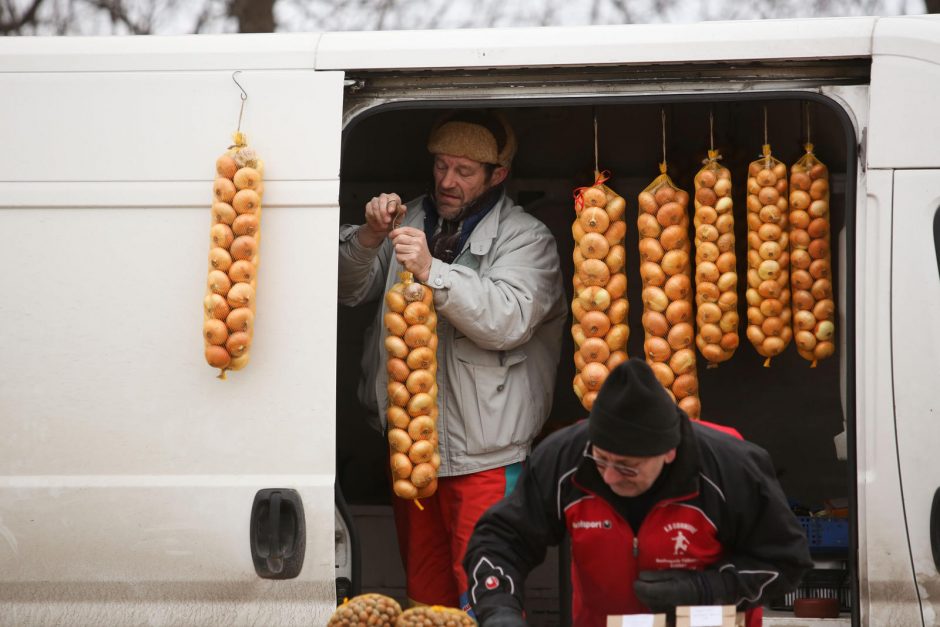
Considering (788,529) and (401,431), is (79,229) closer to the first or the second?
(401,431)

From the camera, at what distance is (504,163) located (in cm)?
427

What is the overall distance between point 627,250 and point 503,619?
9.24 feet

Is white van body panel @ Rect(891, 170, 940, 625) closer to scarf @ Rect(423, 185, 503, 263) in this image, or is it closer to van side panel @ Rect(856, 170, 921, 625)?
van side panel @ Rect(856, 170, 921, 625)

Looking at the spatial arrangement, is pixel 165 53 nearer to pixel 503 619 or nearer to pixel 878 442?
pixel 503 619

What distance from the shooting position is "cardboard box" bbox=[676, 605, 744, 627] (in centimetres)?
259

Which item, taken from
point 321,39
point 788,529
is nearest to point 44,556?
point 321,39

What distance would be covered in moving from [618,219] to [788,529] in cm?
145

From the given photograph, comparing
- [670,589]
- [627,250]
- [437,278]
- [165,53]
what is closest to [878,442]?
[670,589]

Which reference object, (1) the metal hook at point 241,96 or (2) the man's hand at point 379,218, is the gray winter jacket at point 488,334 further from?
(1) the metal hook at point 241,96

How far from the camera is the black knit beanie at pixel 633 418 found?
97.1 inches

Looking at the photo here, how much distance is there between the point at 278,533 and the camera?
3.24 m

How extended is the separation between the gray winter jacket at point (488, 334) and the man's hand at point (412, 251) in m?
0.04

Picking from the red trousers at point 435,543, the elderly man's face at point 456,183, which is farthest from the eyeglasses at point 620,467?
the elderly man's face at point 456,183

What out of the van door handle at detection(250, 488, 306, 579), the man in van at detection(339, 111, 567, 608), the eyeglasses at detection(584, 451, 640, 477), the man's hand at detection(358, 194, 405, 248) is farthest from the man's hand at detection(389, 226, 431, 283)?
the eyeglasses at detection(584, 451, 640, 477)
